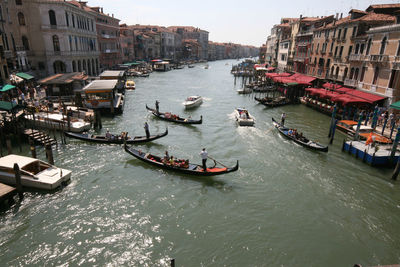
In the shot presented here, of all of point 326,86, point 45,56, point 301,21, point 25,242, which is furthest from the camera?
point 301,21

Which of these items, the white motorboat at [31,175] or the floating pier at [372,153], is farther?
the floating pier at [372,153]

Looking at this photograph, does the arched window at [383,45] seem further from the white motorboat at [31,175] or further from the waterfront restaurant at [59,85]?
the waterfront restaurant at [59,85]

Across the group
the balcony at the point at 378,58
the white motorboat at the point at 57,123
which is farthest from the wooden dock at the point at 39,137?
the balcony at the point at 378,58

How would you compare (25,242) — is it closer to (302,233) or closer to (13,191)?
(13,191)

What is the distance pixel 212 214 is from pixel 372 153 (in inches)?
550

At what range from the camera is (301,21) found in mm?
55562

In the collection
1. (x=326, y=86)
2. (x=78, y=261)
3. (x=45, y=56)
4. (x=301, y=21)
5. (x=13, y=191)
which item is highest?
(x=301, y=21)

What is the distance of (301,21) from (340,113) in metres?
32.6

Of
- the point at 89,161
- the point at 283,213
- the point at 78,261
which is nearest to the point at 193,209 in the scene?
the point at 283,213

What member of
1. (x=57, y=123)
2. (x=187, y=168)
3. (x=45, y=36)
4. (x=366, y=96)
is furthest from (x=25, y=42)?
(x=366, y=96)

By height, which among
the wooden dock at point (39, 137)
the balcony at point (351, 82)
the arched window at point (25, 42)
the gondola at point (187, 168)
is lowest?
the gondola at point (187, 168)

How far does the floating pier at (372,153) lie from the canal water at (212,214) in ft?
2.08

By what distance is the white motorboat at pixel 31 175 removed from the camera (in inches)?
581

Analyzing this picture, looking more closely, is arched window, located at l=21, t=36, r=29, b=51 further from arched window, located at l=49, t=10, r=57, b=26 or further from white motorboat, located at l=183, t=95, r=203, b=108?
white motorboat, located at l=183, t=95, r=203, b=108
